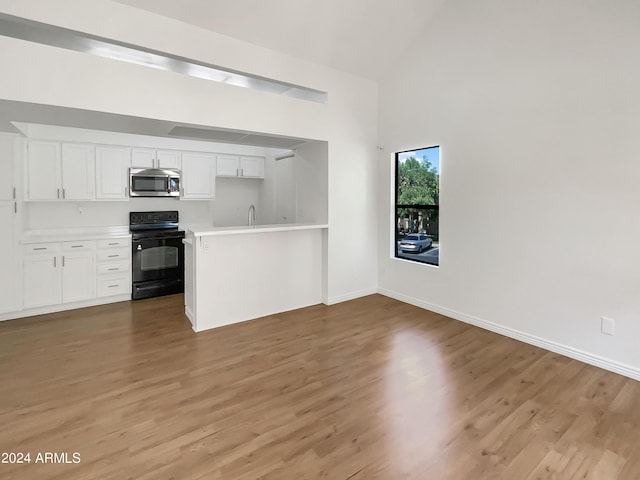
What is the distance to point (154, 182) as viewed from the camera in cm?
535

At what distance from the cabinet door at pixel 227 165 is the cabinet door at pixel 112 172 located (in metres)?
1.44

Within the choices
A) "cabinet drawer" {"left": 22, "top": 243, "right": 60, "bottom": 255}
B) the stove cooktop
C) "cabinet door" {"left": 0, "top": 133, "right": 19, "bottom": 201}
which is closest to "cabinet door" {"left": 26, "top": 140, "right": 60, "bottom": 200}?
"cabinet door" {"left": 0, "top": 133, "right": 19, "bottom": 201}

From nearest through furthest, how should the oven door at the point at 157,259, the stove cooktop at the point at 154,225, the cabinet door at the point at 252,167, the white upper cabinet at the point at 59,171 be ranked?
the white upper cabinet at the point at 59,171
the oven door at the point at 157,259
the stove cooktop at the point at 154,225
the cabinet door at the point at 252,167

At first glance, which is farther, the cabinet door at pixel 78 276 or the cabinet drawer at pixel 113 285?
the cabinet drawer at pixel 113 285

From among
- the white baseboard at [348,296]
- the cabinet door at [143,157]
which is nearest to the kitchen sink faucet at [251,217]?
the cabinet door at [143,157]

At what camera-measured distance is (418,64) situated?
4.50 m

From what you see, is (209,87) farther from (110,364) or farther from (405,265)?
(405,265)


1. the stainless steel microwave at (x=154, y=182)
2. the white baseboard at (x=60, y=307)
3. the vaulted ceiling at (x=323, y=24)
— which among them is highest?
the vaulted ceiling at (x=323, y=24)

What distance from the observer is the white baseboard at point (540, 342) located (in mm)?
2933

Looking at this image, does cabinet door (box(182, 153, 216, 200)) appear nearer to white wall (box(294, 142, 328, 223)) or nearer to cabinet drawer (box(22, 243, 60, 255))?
white wall (box(294, 142, 328, 223))

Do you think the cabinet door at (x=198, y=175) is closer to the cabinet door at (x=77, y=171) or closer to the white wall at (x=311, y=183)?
the cabinet door at (x=77, y=171)

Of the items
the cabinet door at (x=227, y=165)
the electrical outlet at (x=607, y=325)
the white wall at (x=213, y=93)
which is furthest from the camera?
the cabinet door at (x=227, y=165)

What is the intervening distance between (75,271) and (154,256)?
39.2 inches

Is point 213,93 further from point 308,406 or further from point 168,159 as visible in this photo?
point 308,406
